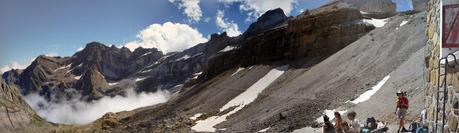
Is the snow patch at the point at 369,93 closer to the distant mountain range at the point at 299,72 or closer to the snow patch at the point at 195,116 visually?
the distant mountain range at the point at 299,72

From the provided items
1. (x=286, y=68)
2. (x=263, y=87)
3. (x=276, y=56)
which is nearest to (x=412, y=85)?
(x=263, y=87)

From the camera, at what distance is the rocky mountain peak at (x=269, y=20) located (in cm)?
16775

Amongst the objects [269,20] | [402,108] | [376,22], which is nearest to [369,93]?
[402,108]

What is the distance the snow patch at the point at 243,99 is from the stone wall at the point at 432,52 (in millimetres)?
40893

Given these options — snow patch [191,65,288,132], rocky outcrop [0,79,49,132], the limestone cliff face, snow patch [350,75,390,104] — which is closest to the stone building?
snow patch [350,75,390,104]

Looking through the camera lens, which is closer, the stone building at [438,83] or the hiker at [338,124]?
the stone building at [438,83]

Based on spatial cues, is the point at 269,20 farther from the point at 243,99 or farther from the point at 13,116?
the point at 243,99

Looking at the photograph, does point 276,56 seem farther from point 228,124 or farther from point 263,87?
point 228,124

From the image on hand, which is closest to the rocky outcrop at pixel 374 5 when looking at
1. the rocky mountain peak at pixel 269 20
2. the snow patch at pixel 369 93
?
the rocky mountain peak at pixel 269 20

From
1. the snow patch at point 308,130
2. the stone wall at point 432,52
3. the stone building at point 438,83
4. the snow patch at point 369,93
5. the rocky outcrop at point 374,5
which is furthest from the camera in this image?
the rocky outcrop at point 374,5

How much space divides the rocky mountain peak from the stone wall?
156 m

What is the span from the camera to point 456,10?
26.8 feet

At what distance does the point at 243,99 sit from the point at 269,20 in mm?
105278

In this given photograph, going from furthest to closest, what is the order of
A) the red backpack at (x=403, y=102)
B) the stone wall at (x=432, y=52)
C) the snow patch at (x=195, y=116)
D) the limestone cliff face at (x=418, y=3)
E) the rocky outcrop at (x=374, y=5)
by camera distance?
the rocky outcrop at (x=374, y=5), the limestone cliff face at (x=418, y=3), the snow patch at (x=195, y=116), the red backpack at (x=403, y=102), the stone wall at (x=432, y=52)
